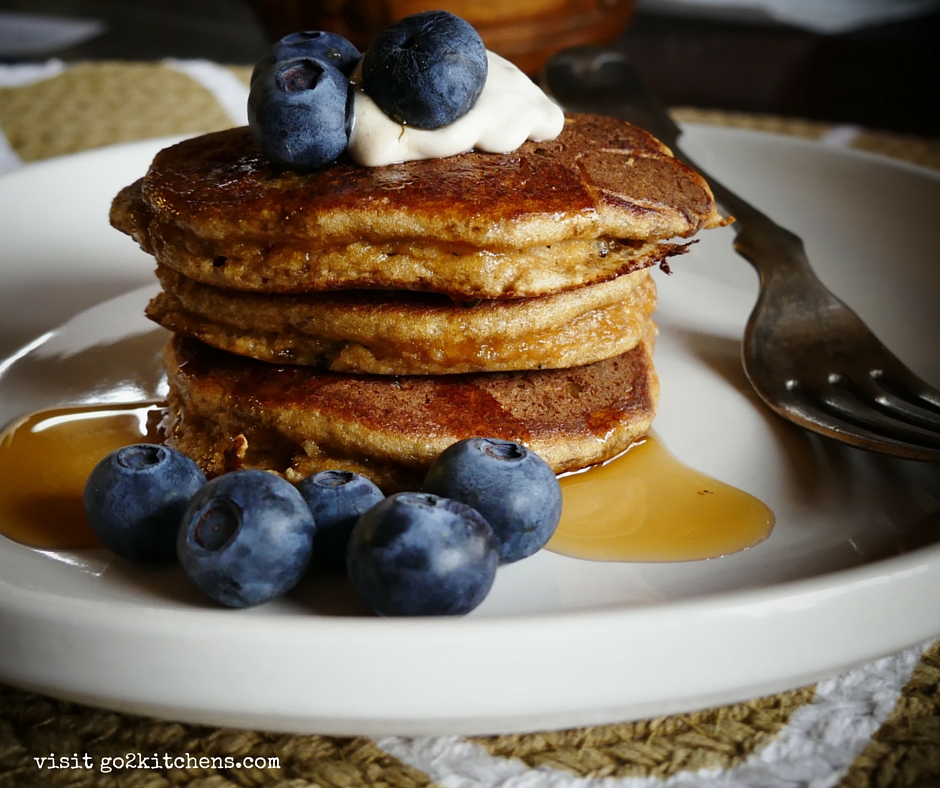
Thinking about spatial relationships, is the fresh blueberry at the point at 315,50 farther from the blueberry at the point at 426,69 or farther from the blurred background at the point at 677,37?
the blurred background at the point at 677,37

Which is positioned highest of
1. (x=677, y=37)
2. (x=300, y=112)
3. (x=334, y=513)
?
(x=300, y=112)

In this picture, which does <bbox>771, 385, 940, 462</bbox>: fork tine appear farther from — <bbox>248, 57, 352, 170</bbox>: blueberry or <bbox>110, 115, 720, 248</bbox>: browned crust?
<bbox>248, 57, 352, 170</bbox>: blueberry

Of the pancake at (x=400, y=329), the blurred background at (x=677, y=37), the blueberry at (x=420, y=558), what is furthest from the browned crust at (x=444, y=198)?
the blurred background at (x=677, y=37)

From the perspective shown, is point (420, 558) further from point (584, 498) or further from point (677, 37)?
point (677, 37)

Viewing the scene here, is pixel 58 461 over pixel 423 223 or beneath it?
beneath

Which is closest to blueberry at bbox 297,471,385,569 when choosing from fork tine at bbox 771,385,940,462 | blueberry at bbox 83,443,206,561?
blueberry at bbox 83,443,206,561

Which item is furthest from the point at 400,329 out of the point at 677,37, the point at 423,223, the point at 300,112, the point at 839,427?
the point at 677,37

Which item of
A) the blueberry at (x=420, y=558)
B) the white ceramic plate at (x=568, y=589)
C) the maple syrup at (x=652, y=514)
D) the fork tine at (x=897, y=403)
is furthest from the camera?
the fork tine at (x=897, y=403)
